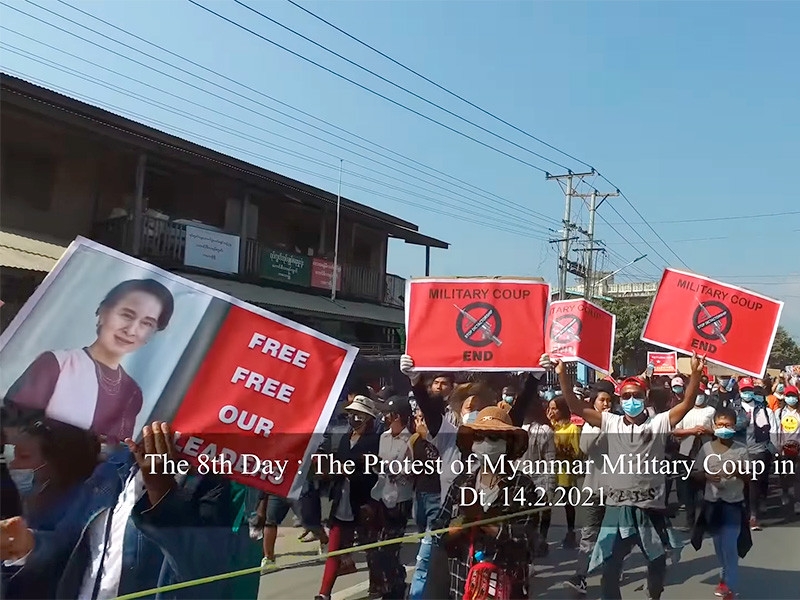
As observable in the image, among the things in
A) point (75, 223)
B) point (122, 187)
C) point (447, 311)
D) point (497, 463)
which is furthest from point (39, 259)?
point (497, 463)

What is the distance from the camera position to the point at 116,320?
10.7ft

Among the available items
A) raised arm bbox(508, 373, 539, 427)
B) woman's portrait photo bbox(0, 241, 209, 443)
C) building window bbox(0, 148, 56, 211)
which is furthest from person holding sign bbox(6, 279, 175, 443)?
building window bbox(0, 148, 56, 211)

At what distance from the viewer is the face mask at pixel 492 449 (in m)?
4.34

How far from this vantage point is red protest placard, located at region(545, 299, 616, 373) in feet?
19.8

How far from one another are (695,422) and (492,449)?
3.09 meters

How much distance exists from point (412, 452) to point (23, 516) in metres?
2.33

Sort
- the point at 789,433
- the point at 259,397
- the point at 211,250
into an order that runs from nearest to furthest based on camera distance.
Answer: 1. the point at 259,397
2. the point at 789,433
3. the point at 211,250

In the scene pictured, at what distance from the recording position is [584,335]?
6.08m

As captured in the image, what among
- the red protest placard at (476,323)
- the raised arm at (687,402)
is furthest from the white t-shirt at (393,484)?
the raised arm at (687,402)

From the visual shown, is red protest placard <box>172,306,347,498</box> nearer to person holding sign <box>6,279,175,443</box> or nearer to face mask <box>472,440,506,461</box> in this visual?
person holding sign <box>6,279,175,443</box>

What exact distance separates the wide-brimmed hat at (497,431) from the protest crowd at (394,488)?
0.01 metres

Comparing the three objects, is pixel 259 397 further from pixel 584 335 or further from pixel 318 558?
pixel 584 335

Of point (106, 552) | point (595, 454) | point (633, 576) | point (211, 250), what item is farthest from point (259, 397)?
point (211, 250)

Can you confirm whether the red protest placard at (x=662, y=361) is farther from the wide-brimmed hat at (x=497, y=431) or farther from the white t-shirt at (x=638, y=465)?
the wide-brimmed hat at (x=497, y=431)
